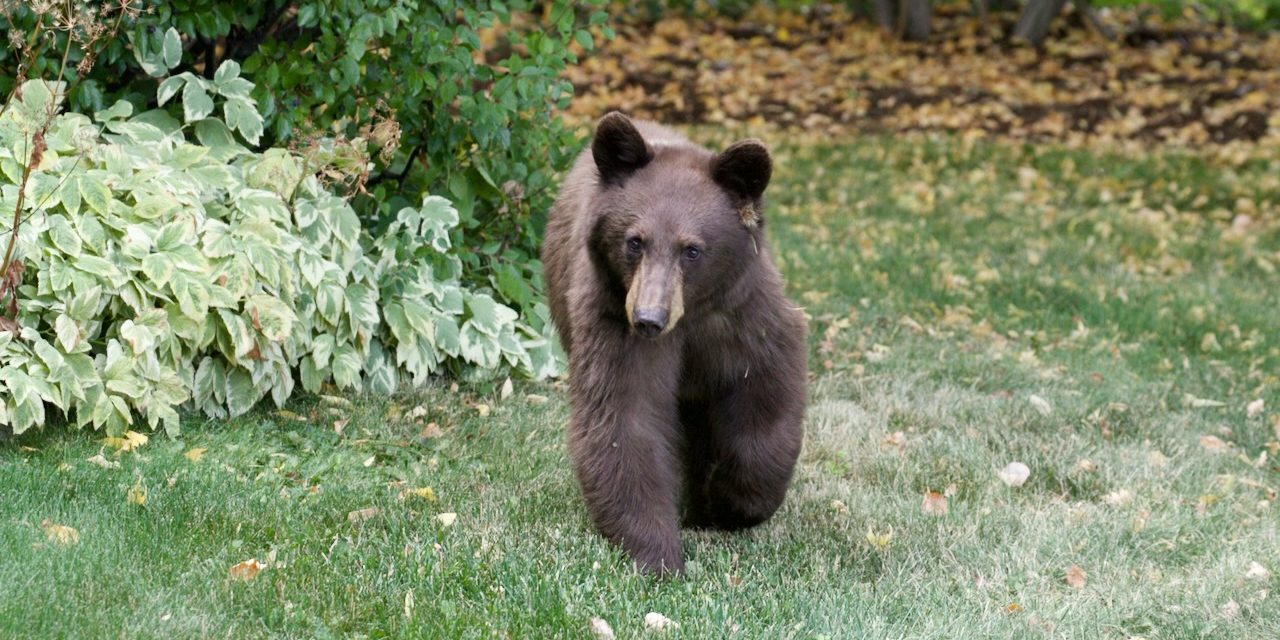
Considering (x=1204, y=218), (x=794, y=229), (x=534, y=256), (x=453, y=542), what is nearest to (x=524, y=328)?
(x=534, y=256)

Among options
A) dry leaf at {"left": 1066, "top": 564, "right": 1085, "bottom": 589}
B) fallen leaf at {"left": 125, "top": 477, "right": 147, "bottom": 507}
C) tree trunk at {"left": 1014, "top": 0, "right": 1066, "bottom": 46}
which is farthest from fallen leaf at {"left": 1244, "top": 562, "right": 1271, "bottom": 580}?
tree trunk at {"left": 1014, "top": 0, "right": 1066, "bottom": 46}

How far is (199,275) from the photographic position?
4902 mm

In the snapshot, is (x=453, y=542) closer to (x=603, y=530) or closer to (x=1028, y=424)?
(x=603, y=530)

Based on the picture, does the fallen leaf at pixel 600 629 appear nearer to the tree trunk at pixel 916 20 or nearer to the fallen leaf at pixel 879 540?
the fallen leaf at pixel 879 540

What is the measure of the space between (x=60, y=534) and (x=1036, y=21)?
1404cm

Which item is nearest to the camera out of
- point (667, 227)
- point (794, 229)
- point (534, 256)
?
point (667, 227)

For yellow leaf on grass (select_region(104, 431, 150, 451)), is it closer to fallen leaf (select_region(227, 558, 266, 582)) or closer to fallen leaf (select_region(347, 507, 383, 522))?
fallen leaf (select_region(347, 507, 383, 522))

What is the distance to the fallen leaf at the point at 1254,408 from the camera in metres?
6.23

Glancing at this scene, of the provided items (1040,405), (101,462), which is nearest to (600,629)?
(101,462)

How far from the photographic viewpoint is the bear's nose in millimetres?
3639

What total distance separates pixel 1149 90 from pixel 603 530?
1165cm

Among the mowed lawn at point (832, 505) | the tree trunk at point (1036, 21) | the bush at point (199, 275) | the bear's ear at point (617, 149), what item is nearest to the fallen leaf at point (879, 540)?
the mowed lawn at point (832, 505)

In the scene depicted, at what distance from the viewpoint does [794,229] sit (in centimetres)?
958

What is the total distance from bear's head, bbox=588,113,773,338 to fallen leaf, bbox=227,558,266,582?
1.24 m
